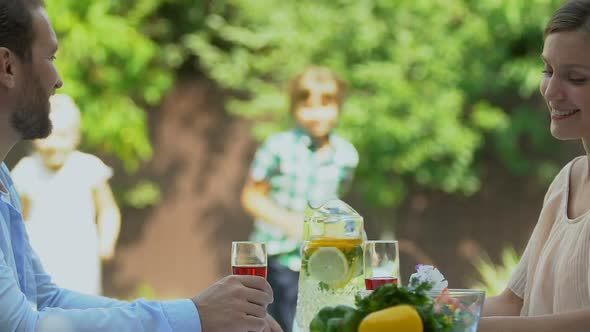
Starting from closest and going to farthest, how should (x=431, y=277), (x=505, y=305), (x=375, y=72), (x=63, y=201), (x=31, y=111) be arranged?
1. (x=431, y=277)
2. (x=31, y=111)
3. (x=505, y=305)
4. (x=63, y=201)
5. (x=375, y=72)

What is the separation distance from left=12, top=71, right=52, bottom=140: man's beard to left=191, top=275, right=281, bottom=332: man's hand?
515 mm

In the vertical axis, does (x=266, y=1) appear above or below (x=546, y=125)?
above

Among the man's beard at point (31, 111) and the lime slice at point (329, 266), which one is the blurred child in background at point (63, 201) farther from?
the lime slice at point (329, 266)

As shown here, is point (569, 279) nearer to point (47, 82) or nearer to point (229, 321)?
point (229, 321)

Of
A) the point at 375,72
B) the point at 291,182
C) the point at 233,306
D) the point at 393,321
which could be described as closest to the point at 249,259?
the point at 233,306

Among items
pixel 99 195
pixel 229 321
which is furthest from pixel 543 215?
pixel 99 195

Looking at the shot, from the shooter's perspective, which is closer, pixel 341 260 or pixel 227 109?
pixel 341 260

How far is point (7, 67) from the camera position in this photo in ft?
6.03

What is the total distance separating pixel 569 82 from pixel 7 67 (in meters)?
1.13

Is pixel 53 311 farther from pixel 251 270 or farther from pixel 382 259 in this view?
pixel 382 259

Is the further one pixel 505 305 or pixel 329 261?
pixel 505 305

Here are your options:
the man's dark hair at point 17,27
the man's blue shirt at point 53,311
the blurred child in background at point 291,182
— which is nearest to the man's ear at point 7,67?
the man's dark hair at point 17,27

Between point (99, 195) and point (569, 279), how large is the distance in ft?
9.51

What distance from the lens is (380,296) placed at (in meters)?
1.40
